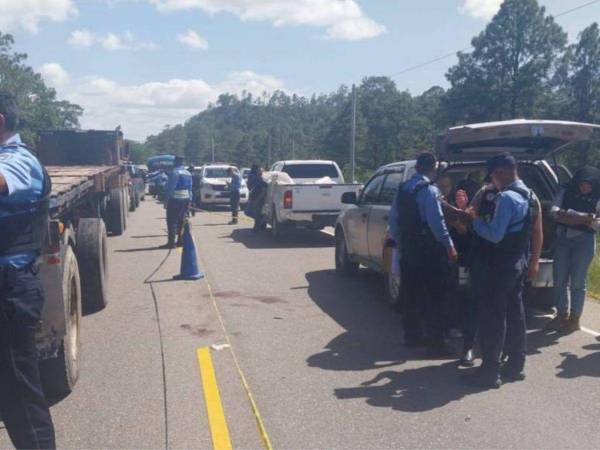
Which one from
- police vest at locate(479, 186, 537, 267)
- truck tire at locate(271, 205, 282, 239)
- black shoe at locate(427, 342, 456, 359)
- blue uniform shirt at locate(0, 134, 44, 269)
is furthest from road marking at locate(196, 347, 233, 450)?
truck tire at locate(271, 205, 282, 239)

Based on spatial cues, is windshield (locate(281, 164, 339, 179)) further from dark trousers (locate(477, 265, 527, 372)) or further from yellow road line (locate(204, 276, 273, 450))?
dark trousers (locate(477, 265, 527, 372))

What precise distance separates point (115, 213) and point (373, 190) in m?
9.03

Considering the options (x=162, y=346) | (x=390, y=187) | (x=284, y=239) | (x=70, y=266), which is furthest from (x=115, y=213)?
(x=70, y=266)

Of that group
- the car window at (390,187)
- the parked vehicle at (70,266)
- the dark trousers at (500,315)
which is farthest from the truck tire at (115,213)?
the dark trousers at (500,315)

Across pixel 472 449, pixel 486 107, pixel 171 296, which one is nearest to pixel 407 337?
pixel 472 449

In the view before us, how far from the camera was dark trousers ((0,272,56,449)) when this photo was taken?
3756mm

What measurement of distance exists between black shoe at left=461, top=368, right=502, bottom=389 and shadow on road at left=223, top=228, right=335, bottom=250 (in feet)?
31.4

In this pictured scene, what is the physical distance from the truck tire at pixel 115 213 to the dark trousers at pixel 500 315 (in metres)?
12.3

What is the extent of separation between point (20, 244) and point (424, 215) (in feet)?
12.4

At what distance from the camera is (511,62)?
173ft

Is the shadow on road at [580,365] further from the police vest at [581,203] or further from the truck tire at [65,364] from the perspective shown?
the truck tire at [65,364]

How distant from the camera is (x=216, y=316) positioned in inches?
335

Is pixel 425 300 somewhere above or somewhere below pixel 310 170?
below

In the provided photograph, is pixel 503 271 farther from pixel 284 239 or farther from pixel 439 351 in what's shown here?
pixel 284 239
